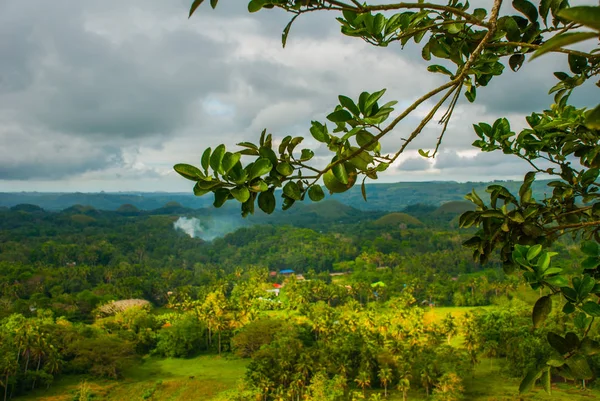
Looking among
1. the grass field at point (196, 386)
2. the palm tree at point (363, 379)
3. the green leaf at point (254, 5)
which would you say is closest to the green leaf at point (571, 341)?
the green leaf at point (254, 5)

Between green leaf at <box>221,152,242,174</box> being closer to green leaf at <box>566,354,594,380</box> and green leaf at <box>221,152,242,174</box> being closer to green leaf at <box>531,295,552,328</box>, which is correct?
green leaf at <box>531,295,552,328</box>

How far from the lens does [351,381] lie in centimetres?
2186

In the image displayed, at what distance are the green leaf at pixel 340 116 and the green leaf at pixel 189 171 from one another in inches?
14.7

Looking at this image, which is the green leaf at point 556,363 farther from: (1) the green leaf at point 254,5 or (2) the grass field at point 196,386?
(2) the grass field at point 196,386

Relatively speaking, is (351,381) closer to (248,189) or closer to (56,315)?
(248,189)

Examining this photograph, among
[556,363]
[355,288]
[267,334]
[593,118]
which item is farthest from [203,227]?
[593,118]

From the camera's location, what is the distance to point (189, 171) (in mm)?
1013

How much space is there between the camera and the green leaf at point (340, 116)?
106 centimetres

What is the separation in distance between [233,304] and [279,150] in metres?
34.0

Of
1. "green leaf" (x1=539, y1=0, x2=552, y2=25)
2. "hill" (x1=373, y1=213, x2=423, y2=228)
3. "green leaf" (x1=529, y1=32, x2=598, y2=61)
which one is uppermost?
"green leaf" (x1=539, y1=0, x2=552, y2=25)

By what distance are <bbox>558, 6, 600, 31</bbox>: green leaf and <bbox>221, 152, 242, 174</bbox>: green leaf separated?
74cm

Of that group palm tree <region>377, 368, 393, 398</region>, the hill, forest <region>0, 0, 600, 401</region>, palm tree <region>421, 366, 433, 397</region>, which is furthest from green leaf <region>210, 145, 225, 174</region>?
the hill

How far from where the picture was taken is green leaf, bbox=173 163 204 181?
101cm

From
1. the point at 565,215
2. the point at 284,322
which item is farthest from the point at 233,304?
the point at 565,215
